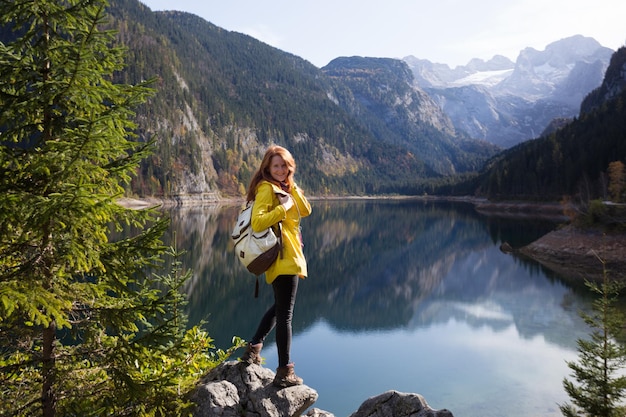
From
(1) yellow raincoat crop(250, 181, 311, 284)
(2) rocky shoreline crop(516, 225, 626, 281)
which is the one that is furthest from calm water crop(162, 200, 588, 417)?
(1) yellow raincoat crop(250, 181, 311, 284)

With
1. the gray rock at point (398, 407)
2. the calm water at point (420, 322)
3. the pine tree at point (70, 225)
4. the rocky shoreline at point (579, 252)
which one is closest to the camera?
the pine tree at point (70, 225)

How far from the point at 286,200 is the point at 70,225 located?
217 cm

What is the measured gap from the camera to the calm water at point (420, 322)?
16.2 m

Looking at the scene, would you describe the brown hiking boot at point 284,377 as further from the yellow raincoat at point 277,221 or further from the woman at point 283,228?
the yellow raincoat at point 277,221

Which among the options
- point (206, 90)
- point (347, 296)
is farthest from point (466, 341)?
point (206, 90)

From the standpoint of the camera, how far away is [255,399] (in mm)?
4840

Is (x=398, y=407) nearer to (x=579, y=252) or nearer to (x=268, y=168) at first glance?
(x=268, y=168)

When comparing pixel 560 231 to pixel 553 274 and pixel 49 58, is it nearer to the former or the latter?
pixel 553 274

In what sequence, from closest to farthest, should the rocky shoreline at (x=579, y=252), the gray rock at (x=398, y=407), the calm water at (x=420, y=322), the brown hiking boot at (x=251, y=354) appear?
the gray rock at (x=398, y=407) < the brown hiking boot at (x=251, y=354) < the calm water at (x=420, y=322) < the rocky shoreline at (x=579, y=252)

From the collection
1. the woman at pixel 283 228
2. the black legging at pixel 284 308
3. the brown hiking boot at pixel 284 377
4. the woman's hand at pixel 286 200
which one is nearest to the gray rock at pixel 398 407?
the woman at pixel 283 228

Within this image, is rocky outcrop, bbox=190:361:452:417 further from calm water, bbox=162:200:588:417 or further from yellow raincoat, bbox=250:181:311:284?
calm water, bbox=162:200:588:417

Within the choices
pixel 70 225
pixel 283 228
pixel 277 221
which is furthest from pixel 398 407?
pixel 70 225

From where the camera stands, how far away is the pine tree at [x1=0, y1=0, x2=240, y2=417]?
12.6 ft

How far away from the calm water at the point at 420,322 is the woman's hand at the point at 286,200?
1170cm
